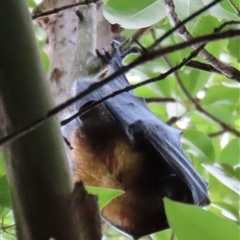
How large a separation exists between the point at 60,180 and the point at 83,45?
43 cm

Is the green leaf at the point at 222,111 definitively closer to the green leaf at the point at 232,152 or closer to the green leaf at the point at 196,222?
the green leaf at the point at 232,152

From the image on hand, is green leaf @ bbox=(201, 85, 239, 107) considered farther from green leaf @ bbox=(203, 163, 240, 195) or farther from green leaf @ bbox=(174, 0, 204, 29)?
green leaf @ bbox=(174, 0, 204, 29)

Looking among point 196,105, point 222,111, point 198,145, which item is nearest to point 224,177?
point 198,145

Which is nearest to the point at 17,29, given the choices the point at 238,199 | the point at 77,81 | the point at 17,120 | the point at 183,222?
the point at 17,120

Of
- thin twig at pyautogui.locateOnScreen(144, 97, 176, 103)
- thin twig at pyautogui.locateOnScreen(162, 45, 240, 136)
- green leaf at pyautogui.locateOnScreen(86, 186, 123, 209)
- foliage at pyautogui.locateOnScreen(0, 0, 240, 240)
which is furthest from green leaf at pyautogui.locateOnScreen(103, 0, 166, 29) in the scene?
thin twig at pyautogui.locateOnScreen(144, 97, 176, 103)

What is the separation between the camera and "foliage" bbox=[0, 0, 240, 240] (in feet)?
1.32

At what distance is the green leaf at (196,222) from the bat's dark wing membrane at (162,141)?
10.4 inches

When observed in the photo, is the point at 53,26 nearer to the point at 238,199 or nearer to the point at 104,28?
the point at 104,28

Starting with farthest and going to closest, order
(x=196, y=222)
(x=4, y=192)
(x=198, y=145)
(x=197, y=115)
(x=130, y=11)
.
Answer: (x=197, y=115)
(x=198, y=145)
(x=130, y=11)
(x=4, y=192)
(x=196, y=222)

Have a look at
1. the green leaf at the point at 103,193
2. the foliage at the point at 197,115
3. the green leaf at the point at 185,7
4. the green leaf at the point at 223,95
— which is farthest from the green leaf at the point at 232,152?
the green leaf at the point at 103,193

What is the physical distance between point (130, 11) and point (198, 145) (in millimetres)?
401

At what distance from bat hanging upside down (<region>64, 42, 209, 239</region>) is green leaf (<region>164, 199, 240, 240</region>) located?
26 cm

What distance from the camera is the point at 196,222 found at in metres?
0.40

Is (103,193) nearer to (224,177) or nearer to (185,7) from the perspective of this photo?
(185,7)
